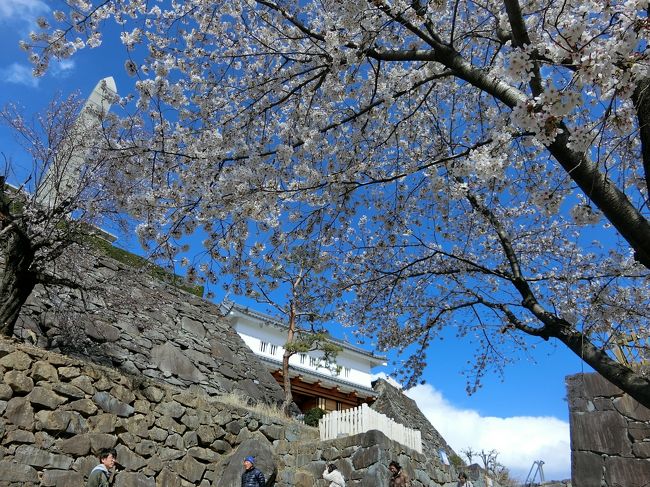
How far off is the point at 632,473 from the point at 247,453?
6507mm

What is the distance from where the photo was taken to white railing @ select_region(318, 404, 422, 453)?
1049 centimetres

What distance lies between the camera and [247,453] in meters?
9.41

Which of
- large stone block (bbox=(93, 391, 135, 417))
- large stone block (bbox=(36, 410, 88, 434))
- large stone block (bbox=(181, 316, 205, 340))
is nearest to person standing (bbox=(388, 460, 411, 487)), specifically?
large stone block (bbox=(93, 391, 135, 417))

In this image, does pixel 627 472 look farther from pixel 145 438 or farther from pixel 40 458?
pixel 40 458

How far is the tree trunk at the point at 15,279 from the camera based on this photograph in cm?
775

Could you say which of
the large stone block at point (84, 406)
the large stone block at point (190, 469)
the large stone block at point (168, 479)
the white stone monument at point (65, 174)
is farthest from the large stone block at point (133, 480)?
the white stone monument at point (65, 174)

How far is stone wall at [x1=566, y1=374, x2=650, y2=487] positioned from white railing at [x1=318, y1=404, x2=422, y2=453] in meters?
4.34

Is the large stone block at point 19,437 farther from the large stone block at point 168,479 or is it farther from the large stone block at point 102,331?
the large stone block at point 102,331

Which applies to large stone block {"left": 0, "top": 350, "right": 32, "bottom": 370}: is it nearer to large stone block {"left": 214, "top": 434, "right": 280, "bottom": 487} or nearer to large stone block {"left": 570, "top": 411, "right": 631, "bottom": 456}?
large stone block {"left": 214, "top": 434, "right": 280, "bottom": 487}

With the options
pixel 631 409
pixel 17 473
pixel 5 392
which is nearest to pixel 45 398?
pixel 5 392

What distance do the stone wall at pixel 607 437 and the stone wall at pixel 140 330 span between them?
8.22 meters

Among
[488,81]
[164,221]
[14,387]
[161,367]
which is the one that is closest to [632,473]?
[488,81]

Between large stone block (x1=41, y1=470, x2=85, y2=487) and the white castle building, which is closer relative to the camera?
large stone block (x1=41, y1=470, x2=85, y2=487)

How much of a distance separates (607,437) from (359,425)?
5.10 m
